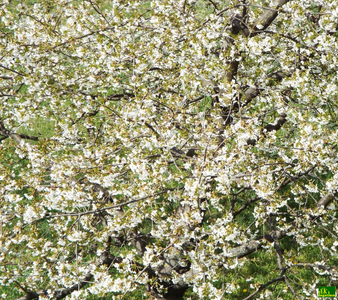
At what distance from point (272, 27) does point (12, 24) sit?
3.14 m

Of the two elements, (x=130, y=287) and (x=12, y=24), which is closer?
(x=130, y=287)

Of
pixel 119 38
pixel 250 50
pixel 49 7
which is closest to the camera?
pixel 250 50

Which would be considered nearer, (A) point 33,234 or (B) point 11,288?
(A) point 33,234

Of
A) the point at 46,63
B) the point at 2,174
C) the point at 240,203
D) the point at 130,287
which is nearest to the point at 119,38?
the point at 46,63

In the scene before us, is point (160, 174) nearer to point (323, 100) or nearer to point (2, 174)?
point (323, 100)


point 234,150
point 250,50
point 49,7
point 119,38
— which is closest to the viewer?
point 234,150

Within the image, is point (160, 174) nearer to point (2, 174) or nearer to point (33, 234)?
point (33, 234)

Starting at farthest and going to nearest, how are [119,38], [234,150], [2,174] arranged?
[2,174] < [119,38] < [234,150]

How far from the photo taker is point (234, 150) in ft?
10.1

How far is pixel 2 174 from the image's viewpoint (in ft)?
13.7

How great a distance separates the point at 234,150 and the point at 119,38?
1.62 metres

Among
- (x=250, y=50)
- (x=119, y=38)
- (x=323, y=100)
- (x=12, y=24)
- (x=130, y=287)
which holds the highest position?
(x=12, y=24)

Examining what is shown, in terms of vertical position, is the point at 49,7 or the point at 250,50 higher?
the point at 49,7

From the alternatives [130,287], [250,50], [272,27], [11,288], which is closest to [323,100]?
[250,50]
